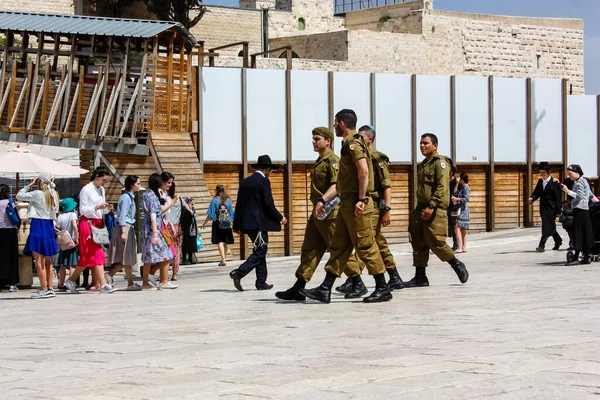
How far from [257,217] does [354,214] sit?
280cm

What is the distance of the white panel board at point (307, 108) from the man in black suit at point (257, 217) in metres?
10.1

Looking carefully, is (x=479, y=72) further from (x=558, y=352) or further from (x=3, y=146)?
(x=558, y=352)

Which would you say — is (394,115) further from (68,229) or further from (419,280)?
(419,280)

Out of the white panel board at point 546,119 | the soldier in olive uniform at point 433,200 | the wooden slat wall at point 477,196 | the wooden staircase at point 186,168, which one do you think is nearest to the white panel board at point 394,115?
the wooden slat wall at point 477,196

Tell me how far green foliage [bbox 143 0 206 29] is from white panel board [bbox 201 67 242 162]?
27.4m

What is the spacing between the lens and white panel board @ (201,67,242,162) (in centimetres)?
2345

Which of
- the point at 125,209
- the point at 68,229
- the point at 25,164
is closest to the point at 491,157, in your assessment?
the point at 25,164

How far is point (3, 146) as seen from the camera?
32062 mm

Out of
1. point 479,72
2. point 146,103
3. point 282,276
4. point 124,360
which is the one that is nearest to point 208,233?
point 146,103

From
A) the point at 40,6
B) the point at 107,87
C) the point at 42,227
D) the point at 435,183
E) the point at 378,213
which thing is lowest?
the point at 42,227

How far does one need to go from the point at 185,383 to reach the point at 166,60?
16714 millimetres

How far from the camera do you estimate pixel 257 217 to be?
46.5ft

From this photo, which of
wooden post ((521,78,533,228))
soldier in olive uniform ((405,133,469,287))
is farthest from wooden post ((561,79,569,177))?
soldier in olive uniform ((405,133,469,287))

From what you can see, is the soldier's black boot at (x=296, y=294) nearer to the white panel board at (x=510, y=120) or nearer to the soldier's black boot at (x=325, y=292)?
the soldier's black boot at (x=325, y=292)
